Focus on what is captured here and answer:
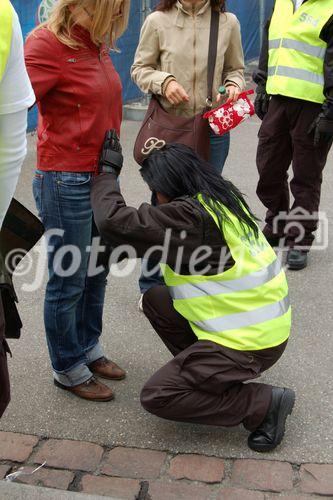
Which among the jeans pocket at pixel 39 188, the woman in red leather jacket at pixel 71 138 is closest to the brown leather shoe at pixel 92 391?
the woman in red leather jacket at pixel 71 138

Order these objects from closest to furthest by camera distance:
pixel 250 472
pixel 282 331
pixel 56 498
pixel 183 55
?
pixel 56 498 → pixel 250 472 → pixel 282 331 → pixel 183 55

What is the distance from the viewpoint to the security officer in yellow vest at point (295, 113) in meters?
4.39

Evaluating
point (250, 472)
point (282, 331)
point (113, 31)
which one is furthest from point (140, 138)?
point (250, 472)

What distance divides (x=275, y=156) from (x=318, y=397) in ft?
6.72

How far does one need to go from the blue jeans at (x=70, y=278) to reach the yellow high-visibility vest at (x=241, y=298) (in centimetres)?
45

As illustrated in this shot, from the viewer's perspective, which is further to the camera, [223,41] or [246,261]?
[223,41]

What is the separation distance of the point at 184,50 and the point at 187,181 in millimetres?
1238

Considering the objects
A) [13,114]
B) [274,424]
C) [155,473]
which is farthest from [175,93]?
[13,114]

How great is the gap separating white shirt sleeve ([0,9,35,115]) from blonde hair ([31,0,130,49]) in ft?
3.27

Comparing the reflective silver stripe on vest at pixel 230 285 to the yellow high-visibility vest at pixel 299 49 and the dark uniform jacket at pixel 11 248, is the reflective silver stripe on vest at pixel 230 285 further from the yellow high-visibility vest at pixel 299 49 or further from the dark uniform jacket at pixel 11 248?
the yellow high-visibility vest at pixel 299 49

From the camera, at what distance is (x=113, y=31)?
114 inches

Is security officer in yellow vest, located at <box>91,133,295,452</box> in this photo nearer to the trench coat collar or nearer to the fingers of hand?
the fingers of hand

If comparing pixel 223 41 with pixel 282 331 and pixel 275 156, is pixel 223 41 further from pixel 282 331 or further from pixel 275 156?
pixel 282 331

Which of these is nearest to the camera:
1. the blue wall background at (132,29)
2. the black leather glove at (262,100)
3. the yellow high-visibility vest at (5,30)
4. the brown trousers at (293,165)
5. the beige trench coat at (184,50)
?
the yellow high-visibility vest at (5,30)
